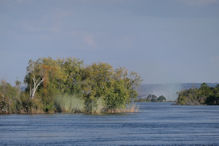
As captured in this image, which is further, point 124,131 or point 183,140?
point 124,131

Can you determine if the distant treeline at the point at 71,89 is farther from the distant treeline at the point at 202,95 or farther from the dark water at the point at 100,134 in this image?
the distant treeline at the point at 202,95

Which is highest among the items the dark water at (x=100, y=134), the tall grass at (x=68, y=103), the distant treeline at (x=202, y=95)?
the distant treeline at (x=202, y=95)

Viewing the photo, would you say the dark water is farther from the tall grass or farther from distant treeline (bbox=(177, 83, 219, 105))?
distant treeline (bbox=(177, 83, 219, 105))

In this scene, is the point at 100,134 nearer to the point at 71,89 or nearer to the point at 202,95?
the point at 71,89

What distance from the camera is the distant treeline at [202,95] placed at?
16462cm

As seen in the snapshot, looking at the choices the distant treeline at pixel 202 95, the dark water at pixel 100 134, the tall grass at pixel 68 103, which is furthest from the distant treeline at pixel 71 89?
the distant treeline at pixel 202 95

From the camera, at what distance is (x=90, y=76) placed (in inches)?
3408

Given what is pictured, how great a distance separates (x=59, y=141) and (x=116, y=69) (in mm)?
44669

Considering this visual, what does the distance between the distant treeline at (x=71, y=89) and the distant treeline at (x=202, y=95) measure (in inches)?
3146

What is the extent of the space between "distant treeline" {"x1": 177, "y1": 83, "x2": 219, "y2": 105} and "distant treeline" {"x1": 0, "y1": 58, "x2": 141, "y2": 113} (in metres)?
79.9

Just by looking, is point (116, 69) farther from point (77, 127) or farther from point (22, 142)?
point (22, 142)

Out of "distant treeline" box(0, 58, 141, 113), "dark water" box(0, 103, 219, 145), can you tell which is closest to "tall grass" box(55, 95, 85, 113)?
"distant treeline" box(0, 58, 141, 113)

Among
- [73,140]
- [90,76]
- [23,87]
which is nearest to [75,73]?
[90,76]

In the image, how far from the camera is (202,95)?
167875mm
